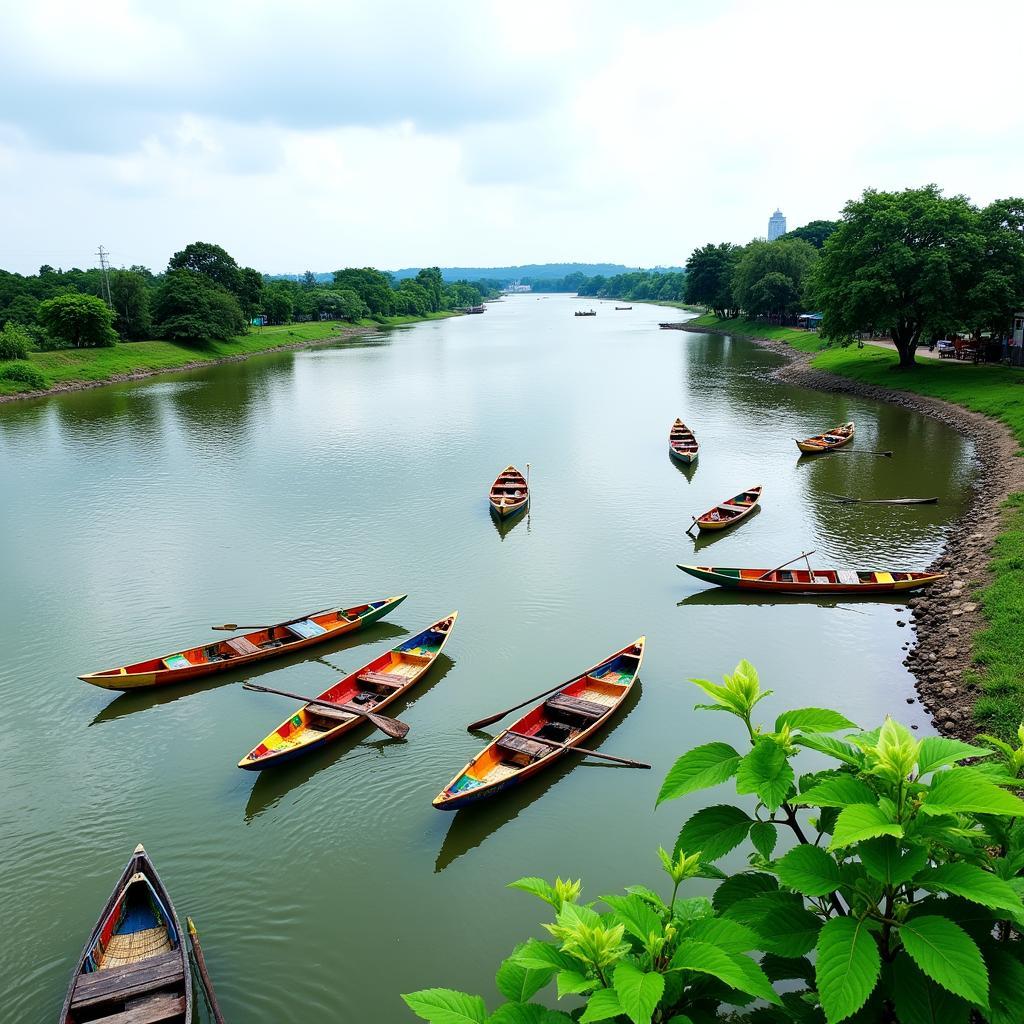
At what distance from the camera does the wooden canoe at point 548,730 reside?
1617cm

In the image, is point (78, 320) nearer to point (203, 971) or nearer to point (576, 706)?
point (576, 706)

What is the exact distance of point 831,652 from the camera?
891 inches

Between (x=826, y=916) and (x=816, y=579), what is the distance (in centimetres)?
2368

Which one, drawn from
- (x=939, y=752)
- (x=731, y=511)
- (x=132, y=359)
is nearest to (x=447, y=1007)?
(x=939, y=752)

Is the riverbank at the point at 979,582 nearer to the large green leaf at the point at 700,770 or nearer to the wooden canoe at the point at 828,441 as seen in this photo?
the wooden canoe at the point at 828,441

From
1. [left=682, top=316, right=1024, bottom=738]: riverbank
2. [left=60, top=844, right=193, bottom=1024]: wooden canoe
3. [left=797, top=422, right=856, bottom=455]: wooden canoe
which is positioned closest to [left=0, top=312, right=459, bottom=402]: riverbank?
[left=797, top=422, right=856, bottom=455]: wooden canoe

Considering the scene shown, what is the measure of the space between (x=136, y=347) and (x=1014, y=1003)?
101693mm

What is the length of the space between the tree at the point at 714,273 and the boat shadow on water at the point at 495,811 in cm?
11581

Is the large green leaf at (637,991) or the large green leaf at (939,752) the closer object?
the large green leaf at (637,991)

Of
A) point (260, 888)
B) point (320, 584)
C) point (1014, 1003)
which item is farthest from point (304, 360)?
point (1014, 1003)

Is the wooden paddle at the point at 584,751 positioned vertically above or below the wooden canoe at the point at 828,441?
below

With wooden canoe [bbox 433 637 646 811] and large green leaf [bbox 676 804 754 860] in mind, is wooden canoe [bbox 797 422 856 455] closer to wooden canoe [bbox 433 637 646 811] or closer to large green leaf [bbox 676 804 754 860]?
wooden canoe [bbox 433 637 646 811]

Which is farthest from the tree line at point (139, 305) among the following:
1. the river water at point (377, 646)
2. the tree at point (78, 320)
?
the river water at point (377, 646)

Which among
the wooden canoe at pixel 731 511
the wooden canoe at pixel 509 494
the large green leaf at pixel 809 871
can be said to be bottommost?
the wooden canoe at pixel 731 511
